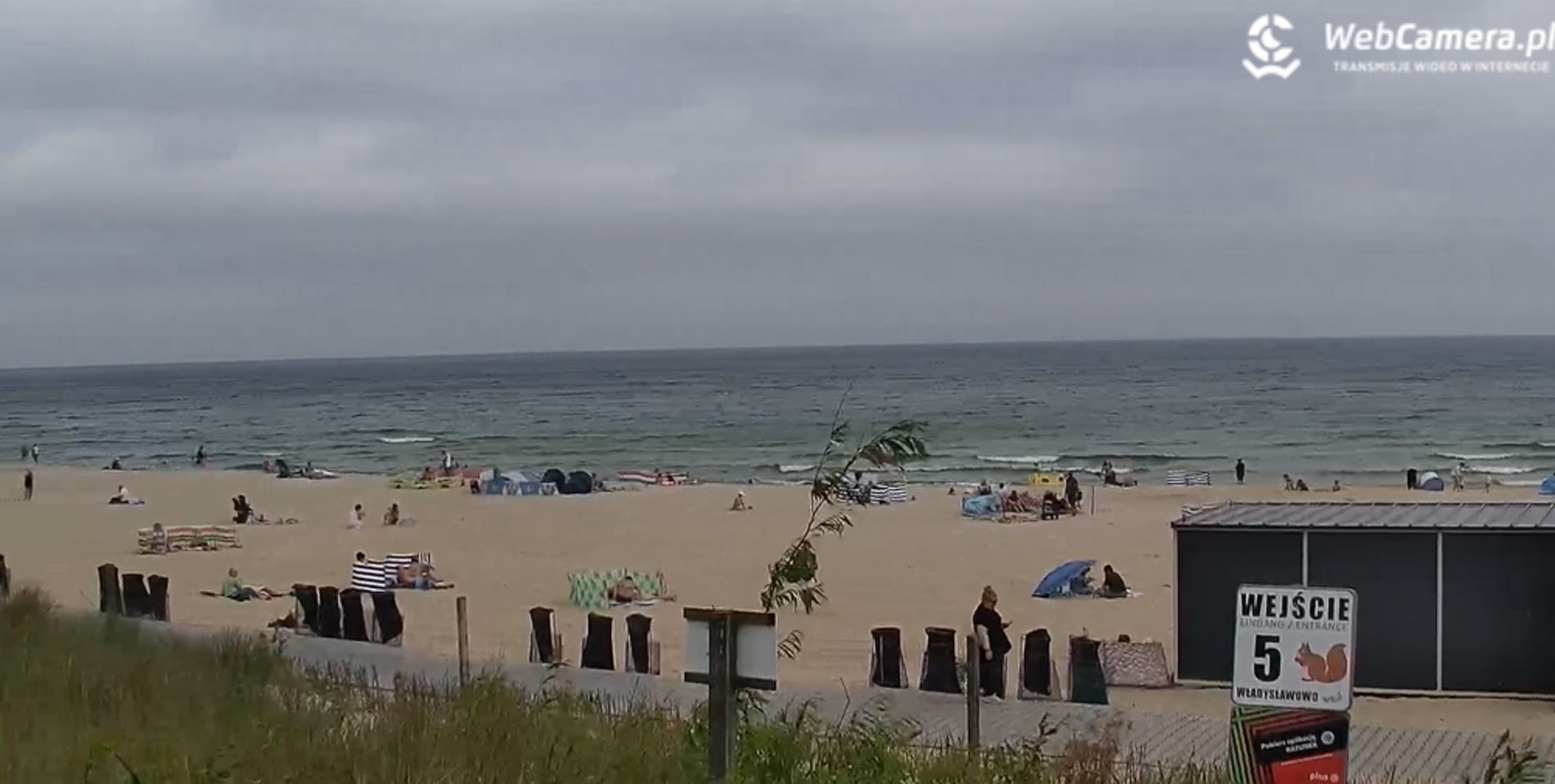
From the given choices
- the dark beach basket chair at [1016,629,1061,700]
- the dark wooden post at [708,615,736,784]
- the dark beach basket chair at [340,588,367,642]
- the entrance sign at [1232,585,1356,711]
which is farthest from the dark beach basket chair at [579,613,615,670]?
the entrance sign at [1232,585,1356,711]

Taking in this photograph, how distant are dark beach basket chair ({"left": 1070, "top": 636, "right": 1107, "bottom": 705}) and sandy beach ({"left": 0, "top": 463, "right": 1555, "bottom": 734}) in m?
0.32

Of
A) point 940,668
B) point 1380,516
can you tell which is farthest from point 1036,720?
point 1380,516

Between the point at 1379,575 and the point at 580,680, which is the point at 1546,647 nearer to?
the point at 1379,575

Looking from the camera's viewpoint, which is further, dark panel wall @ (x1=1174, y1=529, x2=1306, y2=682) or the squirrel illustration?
dark panel wall @ (x1=1174, y1=529, x2=1306, y2=682)

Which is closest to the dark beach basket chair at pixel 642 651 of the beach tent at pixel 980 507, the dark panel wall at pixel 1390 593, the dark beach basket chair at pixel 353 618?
the dark beach basket chair at pixel 353 618

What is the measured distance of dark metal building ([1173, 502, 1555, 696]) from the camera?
12602mm

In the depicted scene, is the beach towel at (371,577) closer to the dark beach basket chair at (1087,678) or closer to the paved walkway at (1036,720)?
the paved walkway at (1036,720)

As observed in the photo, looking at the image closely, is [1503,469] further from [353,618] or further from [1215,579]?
[353,618]

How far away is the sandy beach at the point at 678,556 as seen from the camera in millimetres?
16766

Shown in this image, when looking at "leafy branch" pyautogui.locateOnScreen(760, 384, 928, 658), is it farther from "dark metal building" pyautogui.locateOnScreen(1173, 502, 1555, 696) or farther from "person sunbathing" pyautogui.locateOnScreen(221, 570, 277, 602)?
"person sunbathing" pyautogui.locateOnScreen(221, 570, 277, 602)

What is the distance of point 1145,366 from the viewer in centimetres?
14488

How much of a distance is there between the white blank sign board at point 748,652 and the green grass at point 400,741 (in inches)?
16.5

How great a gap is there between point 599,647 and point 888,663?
2645 mm

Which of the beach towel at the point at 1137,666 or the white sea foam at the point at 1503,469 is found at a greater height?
the beach towel at the point at 1137,666
